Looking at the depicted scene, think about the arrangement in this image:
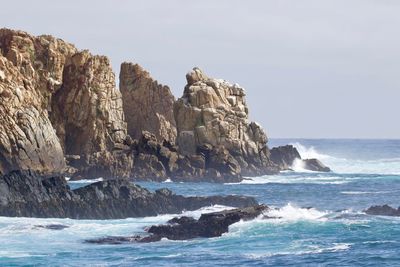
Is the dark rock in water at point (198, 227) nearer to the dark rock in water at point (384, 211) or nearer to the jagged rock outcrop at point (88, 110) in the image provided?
the dark rock in water at point (384, 211)

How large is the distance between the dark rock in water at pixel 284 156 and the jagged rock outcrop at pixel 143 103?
15.3 metres

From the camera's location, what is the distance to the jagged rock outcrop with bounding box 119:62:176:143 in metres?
134

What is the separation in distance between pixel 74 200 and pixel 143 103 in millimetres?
72199

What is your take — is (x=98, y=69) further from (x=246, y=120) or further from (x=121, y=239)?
(x=121, y=239)

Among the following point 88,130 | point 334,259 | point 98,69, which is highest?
point 98,69

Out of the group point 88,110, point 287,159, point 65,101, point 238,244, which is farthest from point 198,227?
point 287,159

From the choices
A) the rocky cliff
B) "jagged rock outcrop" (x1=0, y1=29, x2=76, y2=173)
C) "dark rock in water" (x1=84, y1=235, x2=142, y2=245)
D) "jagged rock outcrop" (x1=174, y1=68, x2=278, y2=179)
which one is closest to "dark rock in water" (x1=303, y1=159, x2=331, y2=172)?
the rocky cliff

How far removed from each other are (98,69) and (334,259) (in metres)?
82.4

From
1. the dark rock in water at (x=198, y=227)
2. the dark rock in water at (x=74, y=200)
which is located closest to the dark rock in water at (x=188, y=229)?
the dark rock in water at (x=198, y=227)

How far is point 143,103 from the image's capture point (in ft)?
442

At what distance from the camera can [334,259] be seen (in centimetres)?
4278

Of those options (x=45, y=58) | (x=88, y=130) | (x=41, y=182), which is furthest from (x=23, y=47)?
(x=41, y=182)

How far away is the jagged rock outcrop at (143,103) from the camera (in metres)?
134

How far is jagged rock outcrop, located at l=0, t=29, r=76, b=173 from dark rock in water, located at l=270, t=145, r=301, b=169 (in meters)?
31.0
